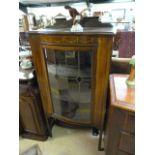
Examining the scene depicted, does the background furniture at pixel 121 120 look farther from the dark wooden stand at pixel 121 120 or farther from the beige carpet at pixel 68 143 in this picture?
the beige carpet at pixel 68 143

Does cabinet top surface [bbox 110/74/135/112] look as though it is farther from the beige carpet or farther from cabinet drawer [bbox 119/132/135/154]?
the beige carpet

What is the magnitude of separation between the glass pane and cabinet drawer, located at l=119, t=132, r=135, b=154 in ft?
1.23

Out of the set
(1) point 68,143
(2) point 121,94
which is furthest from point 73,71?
(1) point 68,143

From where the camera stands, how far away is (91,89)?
1126mm

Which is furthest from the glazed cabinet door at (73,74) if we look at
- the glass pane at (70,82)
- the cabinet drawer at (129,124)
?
the cabinet drawer at (129,124)

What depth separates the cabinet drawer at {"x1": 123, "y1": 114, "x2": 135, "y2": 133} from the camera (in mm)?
844

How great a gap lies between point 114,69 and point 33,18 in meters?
4.48

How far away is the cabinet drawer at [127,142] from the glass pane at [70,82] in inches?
14.7

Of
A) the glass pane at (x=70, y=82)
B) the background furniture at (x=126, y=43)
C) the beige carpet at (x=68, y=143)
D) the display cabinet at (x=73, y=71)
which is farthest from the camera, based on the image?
the background furniture at (x=126, y=43)

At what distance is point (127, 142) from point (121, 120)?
18cm

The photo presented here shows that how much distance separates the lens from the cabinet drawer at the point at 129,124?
2.77 feet
